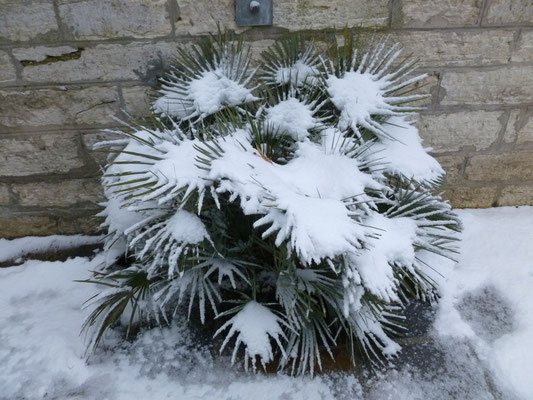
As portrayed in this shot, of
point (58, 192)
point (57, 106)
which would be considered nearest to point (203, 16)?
point (57, 106)

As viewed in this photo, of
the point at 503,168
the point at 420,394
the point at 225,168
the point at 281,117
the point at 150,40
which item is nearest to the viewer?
Result: the point at 225,168

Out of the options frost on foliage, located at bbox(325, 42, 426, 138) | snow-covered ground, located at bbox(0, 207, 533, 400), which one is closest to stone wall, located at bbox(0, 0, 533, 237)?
frost on foliage, located at bbox(325, 42, 426, 138)

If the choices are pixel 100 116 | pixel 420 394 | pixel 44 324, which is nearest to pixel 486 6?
pixel 420 394

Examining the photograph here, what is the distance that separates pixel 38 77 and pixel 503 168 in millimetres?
2418

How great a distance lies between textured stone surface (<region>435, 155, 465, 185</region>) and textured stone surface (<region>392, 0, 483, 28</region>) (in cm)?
67

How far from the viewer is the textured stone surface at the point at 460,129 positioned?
7.02 feet

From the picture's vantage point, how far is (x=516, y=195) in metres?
2.41

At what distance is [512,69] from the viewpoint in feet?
6.70

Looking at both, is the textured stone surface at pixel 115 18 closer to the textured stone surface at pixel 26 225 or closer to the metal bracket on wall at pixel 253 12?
the metal bracket on wall at pixel 253 12

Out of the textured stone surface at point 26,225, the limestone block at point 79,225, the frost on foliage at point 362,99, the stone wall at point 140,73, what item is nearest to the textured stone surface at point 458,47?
the stone wall at point 140,73

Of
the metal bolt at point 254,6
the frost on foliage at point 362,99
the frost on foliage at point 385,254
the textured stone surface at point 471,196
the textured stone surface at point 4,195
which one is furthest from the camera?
the textured stone surface at point 471,196

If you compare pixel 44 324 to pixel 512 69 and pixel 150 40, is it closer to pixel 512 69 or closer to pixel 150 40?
pixel 150 40

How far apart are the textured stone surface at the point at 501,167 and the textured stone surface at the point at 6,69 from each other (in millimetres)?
2316

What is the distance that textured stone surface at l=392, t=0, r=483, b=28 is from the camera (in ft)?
6.12
